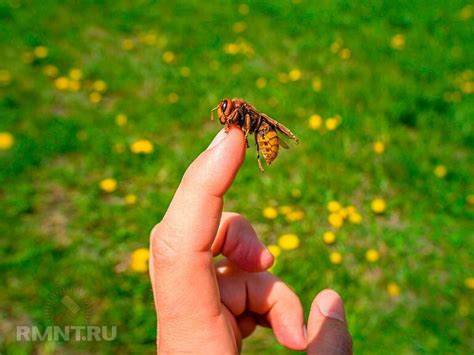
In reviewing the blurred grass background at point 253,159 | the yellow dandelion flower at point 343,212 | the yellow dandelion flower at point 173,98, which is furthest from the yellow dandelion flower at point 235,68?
the yellow dandelion flower at point 343,212

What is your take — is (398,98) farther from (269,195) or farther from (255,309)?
(255,309)

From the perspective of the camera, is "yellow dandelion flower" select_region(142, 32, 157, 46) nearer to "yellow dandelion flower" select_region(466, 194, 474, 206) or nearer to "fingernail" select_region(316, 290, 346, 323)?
"yellow dandelion flower" select_region(466, 194, 474, 206)

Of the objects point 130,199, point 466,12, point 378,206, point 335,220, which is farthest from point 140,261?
point 466,12

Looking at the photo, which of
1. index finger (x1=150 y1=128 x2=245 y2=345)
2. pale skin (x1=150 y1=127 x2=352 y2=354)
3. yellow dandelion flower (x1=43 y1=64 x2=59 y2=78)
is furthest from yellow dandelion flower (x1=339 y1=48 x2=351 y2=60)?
index finger (x1=150 y1=128 x2=245 y2=345)

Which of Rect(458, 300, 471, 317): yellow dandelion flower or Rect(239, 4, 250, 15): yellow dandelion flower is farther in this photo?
Rect(239, 4, 250, 15): yellow dandelion flower

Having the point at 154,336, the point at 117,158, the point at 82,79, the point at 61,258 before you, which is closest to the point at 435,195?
the point at 154,336

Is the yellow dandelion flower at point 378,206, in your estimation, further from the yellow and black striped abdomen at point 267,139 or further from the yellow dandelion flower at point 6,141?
the yellow dandelion flower at point 6,141
